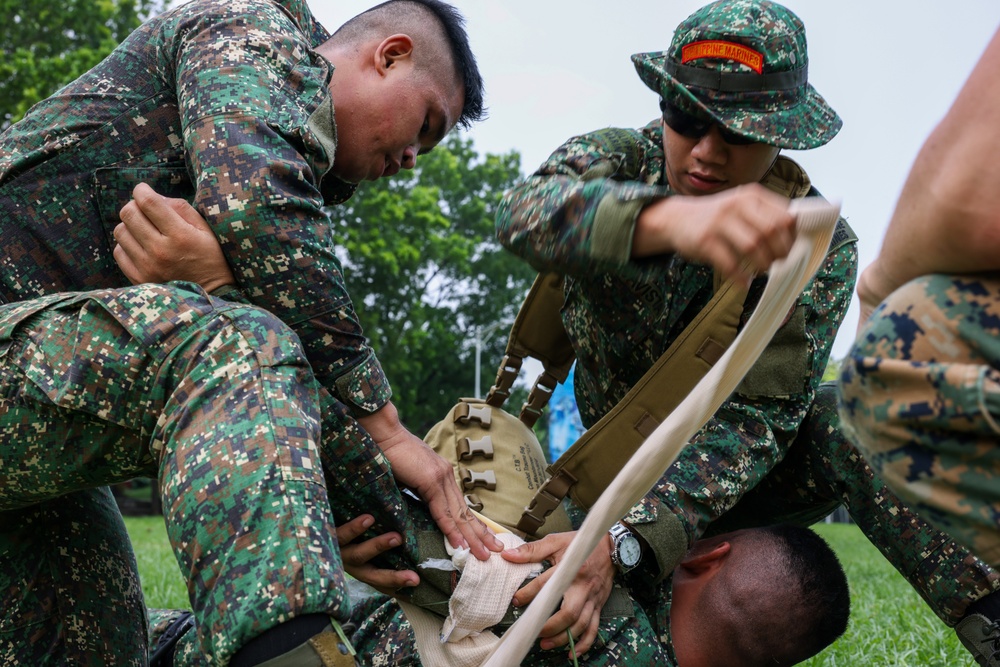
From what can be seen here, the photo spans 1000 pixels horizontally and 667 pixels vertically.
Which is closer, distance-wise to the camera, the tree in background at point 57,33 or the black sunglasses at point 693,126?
the black sunglasses at point 693,126

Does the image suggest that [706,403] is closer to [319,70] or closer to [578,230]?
[578,230]

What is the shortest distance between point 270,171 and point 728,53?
1.66 metres

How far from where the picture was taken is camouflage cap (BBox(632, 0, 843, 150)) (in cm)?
313

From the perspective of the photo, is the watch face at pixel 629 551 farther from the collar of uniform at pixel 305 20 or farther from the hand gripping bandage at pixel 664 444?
the collar of uniform at pixel 305 20

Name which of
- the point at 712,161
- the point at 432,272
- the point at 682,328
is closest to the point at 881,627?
the point at 682,328

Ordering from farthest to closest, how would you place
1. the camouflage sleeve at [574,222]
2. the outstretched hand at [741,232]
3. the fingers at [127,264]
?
the fingers at [127,264] < the camouflage sleeve at [574,222] < the outstretched hand at [741,232]

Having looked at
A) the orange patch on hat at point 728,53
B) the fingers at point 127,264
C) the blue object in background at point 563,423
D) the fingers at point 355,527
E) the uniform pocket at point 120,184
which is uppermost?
the uniform pocket at point 120,184

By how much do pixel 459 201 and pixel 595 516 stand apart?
37.2 meters

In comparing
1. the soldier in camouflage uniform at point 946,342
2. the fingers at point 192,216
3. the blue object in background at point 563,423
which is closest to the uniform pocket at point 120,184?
the fingers at point 192,216

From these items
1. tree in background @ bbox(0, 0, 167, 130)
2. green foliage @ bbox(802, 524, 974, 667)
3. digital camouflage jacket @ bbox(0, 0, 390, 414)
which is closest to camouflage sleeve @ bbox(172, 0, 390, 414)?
digital camouflage jacket @ bbox(0, 0, 390, 414)

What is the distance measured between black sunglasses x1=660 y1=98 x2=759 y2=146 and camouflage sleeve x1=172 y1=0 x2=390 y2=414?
1176 mm

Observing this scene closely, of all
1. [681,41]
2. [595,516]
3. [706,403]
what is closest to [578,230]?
[706,403]

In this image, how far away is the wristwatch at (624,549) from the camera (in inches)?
122

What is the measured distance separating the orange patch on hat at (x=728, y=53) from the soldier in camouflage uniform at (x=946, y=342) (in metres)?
1.73
